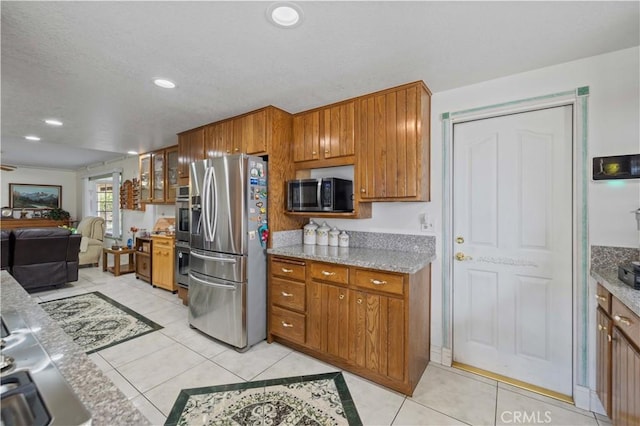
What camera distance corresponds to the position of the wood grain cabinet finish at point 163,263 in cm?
423

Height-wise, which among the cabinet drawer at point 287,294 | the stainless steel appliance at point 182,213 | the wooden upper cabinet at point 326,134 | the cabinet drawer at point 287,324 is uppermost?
the wooden upper cabinet at point 326,134

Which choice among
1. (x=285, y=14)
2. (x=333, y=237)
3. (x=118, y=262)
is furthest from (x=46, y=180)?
(x=285, y=14)

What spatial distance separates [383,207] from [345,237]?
0.47 m

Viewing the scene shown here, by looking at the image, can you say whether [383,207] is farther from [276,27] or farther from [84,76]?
[84,76]

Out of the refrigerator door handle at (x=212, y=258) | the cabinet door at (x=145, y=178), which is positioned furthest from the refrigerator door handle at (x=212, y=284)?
the cabinet door at (x=145, y=178)

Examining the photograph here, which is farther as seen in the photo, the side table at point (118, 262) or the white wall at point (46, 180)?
the white wall at point (46, 180)

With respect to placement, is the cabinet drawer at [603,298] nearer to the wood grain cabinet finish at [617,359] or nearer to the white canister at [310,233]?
the wood grain cabinet finish at [617,359]

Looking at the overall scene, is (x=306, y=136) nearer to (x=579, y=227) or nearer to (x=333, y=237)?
(x=333, y=237)

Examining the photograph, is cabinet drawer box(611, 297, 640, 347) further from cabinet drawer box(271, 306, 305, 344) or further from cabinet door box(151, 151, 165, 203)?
cabinet door box(151, 151, 165, 203)

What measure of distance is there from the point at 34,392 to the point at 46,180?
32.4 ft

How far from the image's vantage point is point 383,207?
2709 millimetres

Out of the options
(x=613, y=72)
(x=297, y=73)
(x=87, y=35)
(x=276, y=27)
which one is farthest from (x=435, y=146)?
(x=87, y=35)

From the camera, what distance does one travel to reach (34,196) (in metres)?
7.45

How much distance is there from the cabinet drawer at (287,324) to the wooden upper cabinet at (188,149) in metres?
2.14
